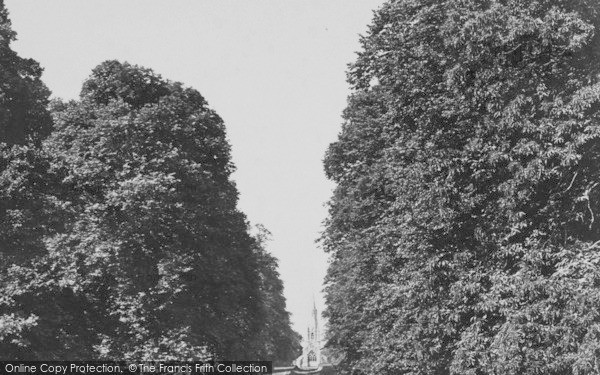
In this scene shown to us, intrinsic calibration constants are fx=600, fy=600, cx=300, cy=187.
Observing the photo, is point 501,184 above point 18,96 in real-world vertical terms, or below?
below

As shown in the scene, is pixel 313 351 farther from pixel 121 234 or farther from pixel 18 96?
pixel 18 96

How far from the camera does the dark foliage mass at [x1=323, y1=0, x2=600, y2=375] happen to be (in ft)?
55.4

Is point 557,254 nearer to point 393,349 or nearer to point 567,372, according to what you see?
point 567,372

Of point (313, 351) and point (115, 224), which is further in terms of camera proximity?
point (313, 351)

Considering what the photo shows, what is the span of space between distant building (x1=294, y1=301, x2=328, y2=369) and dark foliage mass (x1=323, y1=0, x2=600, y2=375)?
115 metres

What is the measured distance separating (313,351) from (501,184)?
468 ft

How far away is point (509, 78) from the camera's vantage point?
1850 centimetres

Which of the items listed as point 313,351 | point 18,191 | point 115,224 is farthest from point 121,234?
point 313,351

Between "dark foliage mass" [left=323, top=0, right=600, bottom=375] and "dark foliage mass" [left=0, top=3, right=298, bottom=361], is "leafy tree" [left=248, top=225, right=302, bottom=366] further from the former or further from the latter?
"dark foliage mass" [left=323, top=0, right=600, bottom=375]

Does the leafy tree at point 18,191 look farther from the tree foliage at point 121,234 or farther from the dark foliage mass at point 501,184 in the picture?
the dark foliage mass at point 501,184

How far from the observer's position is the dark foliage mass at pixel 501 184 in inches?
665

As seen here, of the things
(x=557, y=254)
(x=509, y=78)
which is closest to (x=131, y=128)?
(x=509, y=78)

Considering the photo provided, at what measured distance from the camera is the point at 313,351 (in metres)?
154

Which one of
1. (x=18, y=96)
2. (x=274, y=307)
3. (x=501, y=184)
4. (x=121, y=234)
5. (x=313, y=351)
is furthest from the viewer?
(x=313, y=351)
